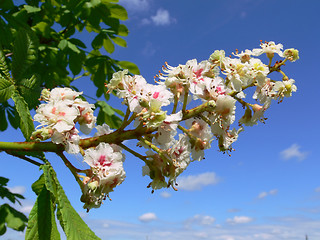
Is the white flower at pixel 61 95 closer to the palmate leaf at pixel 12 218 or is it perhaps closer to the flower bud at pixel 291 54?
the flower bud at pixel 291 54

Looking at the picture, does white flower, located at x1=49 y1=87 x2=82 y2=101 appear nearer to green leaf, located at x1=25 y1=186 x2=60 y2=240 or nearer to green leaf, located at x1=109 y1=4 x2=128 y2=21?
green leaf, located at x1=25 y1=186 x2=60 y2=240

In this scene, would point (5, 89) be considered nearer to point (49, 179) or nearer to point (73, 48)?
point (49, 179)

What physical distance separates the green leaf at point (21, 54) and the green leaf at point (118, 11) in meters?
1.91

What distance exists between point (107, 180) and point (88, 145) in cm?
18

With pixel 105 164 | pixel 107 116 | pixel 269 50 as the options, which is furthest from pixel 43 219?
pixel 107 116

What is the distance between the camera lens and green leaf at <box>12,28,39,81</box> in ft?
5.65

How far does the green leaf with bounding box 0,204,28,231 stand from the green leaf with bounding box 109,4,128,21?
9.27ft

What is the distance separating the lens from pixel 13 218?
432cm

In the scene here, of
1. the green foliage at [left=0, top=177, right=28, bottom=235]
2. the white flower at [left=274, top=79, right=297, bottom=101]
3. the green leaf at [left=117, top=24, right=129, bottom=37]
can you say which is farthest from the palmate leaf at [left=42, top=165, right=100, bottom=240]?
the green foliage at [left=0, top=177, right=28, bottom=235]

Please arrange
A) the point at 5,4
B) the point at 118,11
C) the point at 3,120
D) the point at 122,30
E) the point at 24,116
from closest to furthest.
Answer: the point at 24,116 < the point at 5,4 < the point at 118,11 < the point at 122,30 < the point at 3,120

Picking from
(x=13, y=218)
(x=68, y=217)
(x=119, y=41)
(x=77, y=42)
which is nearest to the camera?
(x=68, y=217)

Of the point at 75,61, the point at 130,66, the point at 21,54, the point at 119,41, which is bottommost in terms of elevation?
the point at 21,54

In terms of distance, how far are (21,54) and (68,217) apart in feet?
2.95

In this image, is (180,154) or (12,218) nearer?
(180,154)
